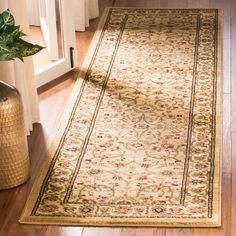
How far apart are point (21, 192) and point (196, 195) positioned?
2.55ft

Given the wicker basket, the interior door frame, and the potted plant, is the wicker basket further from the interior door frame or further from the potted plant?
the interior door frame

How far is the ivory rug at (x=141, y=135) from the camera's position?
10.2ft

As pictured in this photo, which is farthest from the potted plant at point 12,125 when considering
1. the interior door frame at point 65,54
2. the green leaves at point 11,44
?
the interior door frame at point 65,54

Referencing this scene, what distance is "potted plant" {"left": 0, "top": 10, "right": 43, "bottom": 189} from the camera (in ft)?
9.81

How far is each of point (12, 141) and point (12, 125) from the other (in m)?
0.07

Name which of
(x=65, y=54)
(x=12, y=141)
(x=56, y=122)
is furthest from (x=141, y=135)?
(x=65, y=54)

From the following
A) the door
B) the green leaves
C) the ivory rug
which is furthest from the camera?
the door

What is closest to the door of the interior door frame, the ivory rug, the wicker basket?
the interior door frame

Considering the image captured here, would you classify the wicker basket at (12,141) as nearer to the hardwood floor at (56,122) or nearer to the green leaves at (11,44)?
the hardwood floor at (56,122)

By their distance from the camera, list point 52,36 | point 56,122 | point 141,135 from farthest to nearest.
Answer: point 52,36, point 56,122, point 141,135

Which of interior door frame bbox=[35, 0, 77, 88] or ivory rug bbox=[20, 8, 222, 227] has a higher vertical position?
interior door frame bbox=[35, 0, 77, 88]

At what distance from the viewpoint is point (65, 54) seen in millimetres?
4395

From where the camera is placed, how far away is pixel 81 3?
197 inches

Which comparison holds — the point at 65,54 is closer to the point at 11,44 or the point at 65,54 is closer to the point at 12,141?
the point at 12,141
